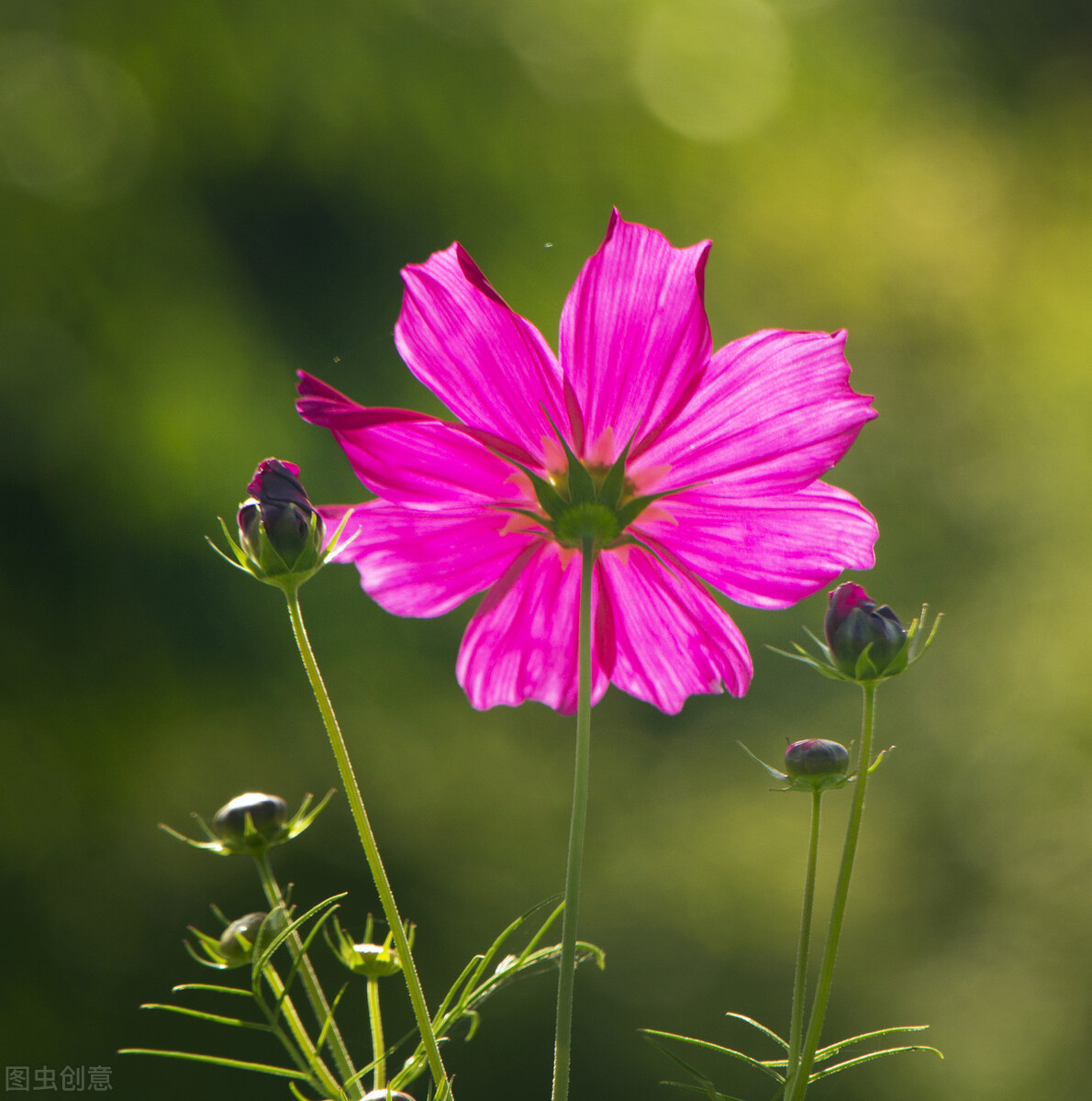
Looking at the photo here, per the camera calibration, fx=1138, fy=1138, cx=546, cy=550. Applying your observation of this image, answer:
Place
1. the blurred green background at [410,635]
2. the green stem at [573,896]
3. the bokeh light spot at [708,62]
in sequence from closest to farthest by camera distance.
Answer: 1. the green stem at [573,896]
2. the blurred green background at [410,635]
3. the bokeh light spot at [708,62]

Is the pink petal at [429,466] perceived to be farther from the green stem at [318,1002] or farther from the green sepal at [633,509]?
the green stem at [318,1002]

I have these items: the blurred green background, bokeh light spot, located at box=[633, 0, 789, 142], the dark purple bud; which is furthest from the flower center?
bokeh light spot, located at box=[633, 0, 789, 142]

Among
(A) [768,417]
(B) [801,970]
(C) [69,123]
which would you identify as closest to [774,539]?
(A) [768,417]

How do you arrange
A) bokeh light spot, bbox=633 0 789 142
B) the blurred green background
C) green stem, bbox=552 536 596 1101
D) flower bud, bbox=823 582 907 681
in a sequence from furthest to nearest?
bokeh light spot, bbox=633 0 789 142
the blurred green background
flower bud, bbox=823 582 907 681
green stem, bbox=552 536 596 1101

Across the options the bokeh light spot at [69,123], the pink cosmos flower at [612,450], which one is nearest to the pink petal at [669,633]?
the pink cosmos flower at [612,450]

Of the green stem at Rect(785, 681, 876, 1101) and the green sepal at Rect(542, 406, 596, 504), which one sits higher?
the green sepal at Rect(542, 406, 596, 504)

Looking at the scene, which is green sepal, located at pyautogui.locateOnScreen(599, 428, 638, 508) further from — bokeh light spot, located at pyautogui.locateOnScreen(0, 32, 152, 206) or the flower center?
bokeh light spot, located at pyautogui.locateOnScreen(0, 32, 152, 206)
